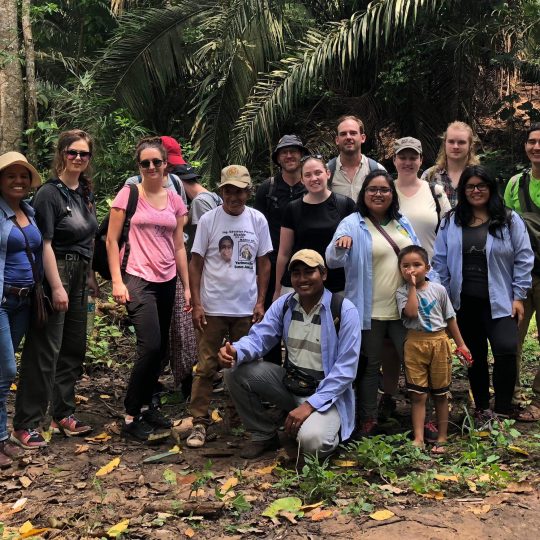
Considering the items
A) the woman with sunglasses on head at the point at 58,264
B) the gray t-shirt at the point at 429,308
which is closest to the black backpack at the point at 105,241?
the woman with sunglasses on head at the point at 58,264

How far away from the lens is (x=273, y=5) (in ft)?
34.3

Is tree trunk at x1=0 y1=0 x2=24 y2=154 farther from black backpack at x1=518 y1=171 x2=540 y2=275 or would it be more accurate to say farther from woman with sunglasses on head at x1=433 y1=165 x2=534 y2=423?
black backpack at x1=518 y1=171 x2=540 y2=275

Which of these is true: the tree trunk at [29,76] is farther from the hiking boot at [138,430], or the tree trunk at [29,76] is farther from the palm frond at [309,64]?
the hiking boot at [138,430]

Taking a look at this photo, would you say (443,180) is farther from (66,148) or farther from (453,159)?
(66,148)

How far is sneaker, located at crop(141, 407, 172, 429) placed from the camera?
16.8ft

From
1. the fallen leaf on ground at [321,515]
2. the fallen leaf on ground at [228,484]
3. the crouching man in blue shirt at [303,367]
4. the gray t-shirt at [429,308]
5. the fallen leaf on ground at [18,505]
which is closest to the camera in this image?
the fallen leaf on ground at [321,515]

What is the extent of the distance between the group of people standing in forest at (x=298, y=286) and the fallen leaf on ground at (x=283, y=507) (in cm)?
52

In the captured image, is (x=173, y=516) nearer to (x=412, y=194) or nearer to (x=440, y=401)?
(x=440, y=401)

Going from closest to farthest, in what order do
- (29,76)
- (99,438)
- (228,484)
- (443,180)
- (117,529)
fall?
(117,529) < (228,484) < (99,438) < (443,180) < (29,76)

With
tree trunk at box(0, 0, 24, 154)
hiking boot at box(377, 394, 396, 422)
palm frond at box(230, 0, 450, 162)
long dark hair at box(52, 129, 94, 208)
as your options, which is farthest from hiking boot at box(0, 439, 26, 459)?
palm frond at box(230, 0, 450, 162)

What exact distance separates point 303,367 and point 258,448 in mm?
666

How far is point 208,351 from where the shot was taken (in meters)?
5.12

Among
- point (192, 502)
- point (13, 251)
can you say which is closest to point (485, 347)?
point (192, 502)

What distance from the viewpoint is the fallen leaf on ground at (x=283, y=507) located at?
3.73 metres
